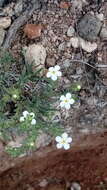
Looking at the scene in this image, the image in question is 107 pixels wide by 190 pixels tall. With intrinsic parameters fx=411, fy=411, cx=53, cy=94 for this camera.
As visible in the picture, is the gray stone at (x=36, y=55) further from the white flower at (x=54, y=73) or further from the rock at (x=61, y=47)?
the white flower at (x=54, y=73)

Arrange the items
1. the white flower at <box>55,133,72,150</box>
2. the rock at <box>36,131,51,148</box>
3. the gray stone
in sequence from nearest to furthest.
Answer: the white flower at <box>55,133,72,150</box>, the gray stone, the rock at <box>36,131,51,148</box>

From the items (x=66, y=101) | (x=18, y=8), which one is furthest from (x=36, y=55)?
(x=66, y=101)

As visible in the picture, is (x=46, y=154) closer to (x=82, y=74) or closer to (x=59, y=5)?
(x=82, y=74)

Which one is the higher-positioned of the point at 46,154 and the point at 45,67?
the point at 45,67

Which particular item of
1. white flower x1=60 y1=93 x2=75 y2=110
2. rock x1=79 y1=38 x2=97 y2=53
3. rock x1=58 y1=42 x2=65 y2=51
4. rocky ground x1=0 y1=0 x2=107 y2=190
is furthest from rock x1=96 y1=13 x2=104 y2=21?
white flower x1=60 y1=93 x2=75 y2=110

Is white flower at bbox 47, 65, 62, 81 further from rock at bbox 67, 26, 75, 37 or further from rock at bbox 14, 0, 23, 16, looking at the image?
rock at bbox 14, 0, 23, 16

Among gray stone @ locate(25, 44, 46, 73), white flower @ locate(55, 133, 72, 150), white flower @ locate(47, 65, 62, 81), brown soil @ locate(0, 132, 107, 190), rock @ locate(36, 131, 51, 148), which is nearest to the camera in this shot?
white flower @ locate(47, 65, 62, 81)

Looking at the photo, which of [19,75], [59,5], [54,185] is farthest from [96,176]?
[59,5]
